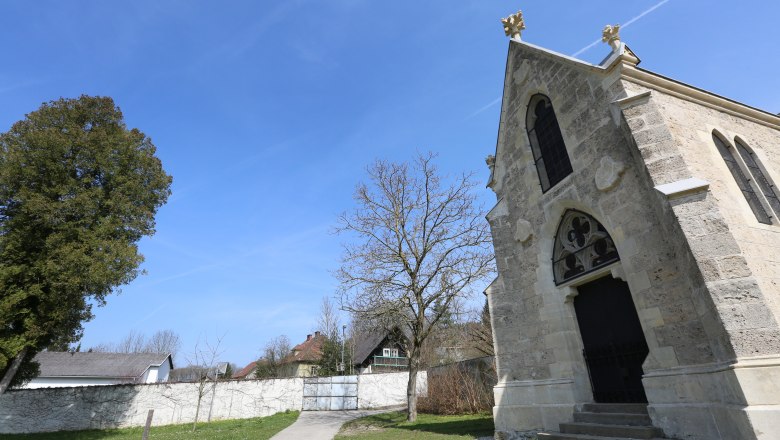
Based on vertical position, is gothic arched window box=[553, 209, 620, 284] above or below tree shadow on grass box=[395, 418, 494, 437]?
above

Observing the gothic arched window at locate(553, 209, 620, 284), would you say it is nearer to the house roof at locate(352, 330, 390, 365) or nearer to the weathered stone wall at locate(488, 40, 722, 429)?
the weathered stone wall at locate(488, 40, 722, 429)

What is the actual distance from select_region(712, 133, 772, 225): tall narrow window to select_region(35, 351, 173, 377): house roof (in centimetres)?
4394

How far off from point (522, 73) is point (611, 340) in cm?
652

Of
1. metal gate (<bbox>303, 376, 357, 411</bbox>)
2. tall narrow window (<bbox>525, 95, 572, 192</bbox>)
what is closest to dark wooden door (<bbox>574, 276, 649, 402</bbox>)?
tall narrow window (<bbox>525, 95, 572, 192</bbox>)

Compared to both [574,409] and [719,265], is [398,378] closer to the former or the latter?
[574,409]

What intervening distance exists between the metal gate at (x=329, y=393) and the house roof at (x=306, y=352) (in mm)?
10194

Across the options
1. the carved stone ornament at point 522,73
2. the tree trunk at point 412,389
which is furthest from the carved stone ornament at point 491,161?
the tree trunk at point 412,389

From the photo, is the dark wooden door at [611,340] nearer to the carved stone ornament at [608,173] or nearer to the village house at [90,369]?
the carved stone ornament at [608,173]

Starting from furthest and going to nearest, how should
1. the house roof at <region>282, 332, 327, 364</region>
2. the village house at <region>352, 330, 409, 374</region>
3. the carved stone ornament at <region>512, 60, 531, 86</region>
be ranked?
1. the house roof at <region>282, 332, 327, 364</region>
2. the village house at <region>352, 330, 409, 374</region>
3. the carved stone ornament at <region>512, 60, 531, 86</region>

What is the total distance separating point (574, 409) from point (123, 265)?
14.5m

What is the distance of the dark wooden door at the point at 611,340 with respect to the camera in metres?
6.00

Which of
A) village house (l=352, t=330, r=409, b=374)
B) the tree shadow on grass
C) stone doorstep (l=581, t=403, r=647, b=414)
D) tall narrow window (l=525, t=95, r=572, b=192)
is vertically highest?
tall narrow window (l=525, t=95, r=572, b=192)

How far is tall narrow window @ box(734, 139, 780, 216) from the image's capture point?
6352 millimetres

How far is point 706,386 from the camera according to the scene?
457cm
